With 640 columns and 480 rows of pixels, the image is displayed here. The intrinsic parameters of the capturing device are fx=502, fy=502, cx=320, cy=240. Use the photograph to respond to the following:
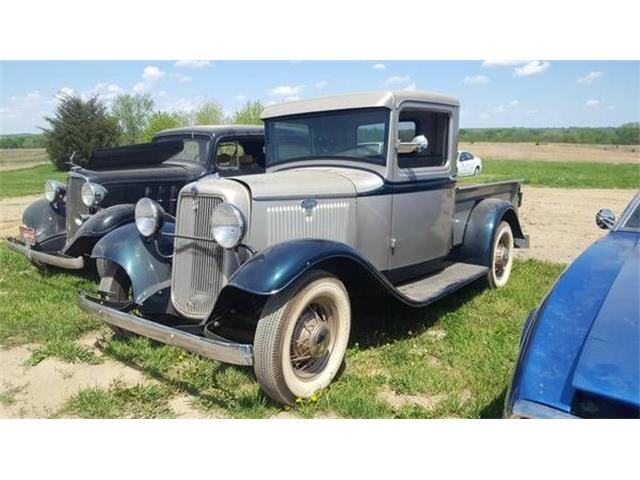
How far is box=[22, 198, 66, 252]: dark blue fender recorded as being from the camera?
19.8ft

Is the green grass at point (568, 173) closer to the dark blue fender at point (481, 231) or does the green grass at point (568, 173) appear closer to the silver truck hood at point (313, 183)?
the dark blue fender at point (481, 231)

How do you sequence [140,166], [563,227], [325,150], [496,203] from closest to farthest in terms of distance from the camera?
1. [325,150]
2. [496,203]
3. [140,166]
4. [563,227]

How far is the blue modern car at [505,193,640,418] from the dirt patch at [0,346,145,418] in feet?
8.43

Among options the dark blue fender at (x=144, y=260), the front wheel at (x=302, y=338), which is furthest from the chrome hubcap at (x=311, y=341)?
the dark blue fender at (x=144, y=260)

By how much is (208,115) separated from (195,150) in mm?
15627

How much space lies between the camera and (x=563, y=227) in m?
10.0

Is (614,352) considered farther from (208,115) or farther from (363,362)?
(208,115)

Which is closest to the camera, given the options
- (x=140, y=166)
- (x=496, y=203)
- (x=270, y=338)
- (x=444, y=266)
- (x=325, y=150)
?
(x=270, y=338)

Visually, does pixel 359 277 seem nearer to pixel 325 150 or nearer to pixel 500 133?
pixel 325 150

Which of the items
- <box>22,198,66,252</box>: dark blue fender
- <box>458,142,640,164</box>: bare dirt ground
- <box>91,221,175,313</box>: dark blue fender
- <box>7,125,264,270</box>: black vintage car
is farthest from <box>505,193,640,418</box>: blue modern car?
<box>458,142,640,164</box>: bare dirt ground

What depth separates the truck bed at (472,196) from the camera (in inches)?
204

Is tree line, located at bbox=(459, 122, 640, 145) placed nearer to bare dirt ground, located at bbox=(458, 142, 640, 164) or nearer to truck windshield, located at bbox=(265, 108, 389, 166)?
bare dirt ground, located at bbox=(458, 142, 640, 164)

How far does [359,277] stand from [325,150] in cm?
127

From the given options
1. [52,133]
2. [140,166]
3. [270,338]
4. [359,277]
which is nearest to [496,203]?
[359,277]
